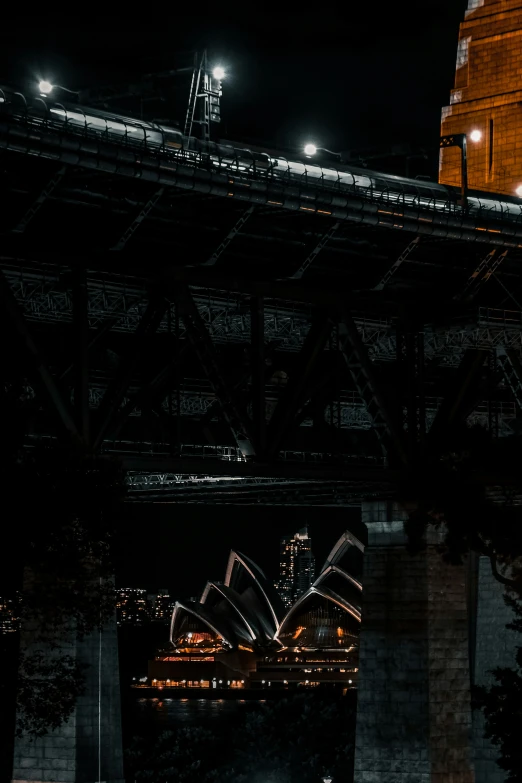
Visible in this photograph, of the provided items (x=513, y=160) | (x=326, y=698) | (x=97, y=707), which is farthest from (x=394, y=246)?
(x=326, y=698)

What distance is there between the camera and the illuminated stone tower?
103 meters

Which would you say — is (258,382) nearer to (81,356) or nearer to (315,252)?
(315,252)

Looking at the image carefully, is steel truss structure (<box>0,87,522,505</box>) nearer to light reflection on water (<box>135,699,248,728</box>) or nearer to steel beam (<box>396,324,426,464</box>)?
steel beam (<box>396,324,426,464</box>)

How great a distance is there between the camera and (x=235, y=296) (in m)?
67.3

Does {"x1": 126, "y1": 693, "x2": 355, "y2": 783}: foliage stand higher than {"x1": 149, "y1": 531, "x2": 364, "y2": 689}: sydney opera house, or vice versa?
{"x1": 149, "y1": 531, "x2": 364, "y2": 689}: sydney opera house

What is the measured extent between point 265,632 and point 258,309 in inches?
4452

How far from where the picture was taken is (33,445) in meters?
60.9

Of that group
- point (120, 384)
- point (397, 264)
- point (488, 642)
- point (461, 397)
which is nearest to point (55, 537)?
point (120, 384)

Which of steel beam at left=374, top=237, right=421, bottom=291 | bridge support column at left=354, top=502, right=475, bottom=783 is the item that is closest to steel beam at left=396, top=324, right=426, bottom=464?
steel beam at left=374, top=237, right=421, bottom=291

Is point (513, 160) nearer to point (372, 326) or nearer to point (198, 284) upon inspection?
point (372, 326)

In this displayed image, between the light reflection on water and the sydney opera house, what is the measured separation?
417 centimetres

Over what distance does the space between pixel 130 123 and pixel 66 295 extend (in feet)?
26.1

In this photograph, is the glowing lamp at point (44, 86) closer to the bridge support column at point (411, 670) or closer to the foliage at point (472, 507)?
the foliage at point (472, 507)

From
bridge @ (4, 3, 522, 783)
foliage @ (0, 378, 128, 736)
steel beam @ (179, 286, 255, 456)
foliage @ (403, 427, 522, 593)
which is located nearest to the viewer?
foliage @ (0, 378, 128, 736)
